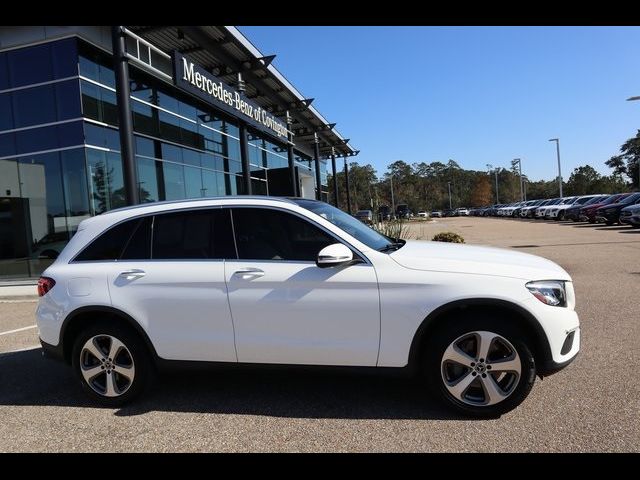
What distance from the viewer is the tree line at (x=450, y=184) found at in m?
100

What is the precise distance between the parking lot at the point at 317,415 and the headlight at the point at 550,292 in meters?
0.81

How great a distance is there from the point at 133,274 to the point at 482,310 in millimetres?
2824

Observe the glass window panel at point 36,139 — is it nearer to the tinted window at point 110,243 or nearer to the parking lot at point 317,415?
the parking lot at point 317,415

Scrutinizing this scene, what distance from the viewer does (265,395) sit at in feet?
13.9

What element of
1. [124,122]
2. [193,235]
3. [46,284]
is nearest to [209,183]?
[124,122]

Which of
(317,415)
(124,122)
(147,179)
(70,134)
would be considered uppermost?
(70,134)

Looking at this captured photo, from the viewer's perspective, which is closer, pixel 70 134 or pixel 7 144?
pixel 70 134

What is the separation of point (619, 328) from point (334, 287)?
13.0 feet

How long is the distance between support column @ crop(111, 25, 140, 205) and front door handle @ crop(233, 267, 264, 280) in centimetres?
680

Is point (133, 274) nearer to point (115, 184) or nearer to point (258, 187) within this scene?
point (115, 184)

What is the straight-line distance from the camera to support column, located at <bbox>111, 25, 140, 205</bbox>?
988cm

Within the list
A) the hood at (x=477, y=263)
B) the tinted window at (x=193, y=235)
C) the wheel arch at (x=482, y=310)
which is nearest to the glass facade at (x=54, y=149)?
the tinted window at (x=193, y=235)

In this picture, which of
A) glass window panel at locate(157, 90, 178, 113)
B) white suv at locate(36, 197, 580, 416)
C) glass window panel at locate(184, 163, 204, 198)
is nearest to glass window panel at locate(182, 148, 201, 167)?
glass window panel at locate(184, 163, 204, 198)
